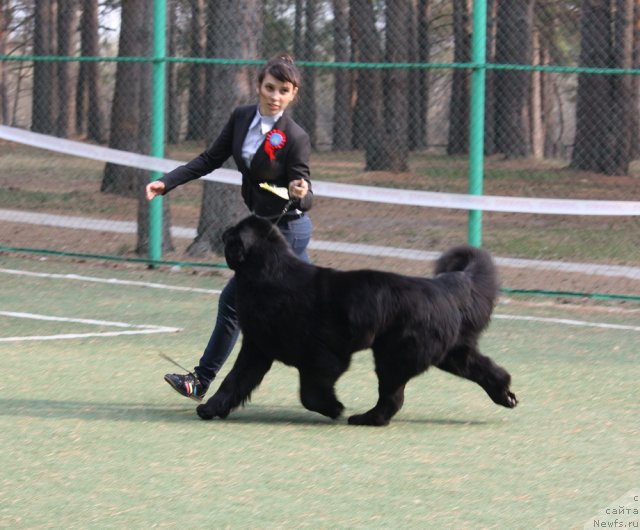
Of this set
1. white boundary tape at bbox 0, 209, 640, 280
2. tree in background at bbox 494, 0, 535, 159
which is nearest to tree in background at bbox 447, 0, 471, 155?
tree in background at bbox 494, 0, 535, 159

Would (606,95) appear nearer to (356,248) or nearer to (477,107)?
(356,248)

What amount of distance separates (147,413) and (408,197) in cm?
573

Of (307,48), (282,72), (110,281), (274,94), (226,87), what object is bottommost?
(110,281)

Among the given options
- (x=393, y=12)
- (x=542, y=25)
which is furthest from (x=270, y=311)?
(x=542, y=25)

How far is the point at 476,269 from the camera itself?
6.45m

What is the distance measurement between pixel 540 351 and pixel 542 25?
26745 millimetres

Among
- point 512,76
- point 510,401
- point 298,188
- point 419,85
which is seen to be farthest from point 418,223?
point 419,85

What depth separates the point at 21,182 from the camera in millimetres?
25266

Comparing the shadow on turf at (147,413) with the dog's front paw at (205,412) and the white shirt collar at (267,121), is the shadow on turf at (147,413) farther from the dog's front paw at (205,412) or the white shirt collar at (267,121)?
the white shirt collar at (267,121)

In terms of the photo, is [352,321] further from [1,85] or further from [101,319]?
[1,85]

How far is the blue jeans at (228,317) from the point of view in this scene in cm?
655

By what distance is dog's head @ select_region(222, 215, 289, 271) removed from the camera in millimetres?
6113

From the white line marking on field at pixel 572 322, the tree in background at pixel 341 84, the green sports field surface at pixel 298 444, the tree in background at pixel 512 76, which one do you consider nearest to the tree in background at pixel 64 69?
the tree in background at pixel 341 84

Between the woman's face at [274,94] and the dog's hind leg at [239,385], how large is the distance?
1.19m
